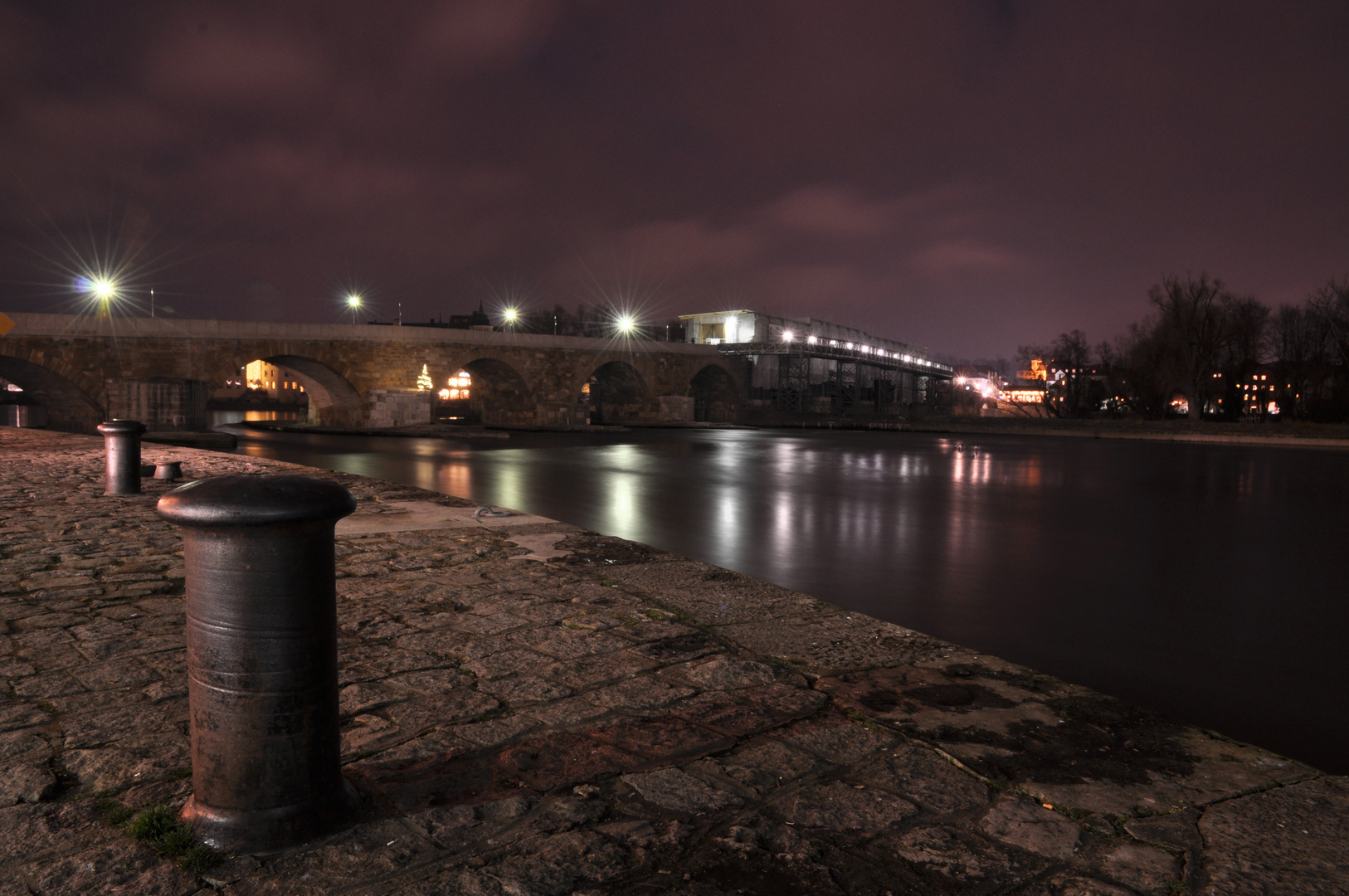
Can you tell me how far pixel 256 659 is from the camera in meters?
2.05

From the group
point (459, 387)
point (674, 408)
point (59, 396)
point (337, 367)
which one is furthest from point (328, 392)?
point (459, 387)

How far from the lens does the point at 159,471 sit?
9.88 metres

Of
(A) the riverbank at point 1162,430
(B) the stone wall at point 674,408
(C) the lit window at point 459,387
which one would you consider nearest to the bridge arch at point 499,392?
(B) the stone wall at point 674,408

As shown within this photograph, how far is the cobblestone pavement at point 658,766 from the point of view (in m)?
2.01

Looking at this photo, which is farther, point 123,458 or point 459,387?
point 459,387

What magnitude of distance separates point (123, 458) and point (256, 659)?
8.01 metres

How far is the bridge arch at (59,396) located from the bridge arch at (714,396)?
31.7 meters

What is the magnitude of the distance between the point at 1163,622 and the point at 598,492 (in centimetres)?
1043

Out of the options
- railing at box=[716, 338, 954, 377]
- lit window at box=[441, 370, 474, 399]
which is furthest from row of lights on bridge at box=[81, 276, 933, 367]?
lit window at box=[441, 370, 474, 399]

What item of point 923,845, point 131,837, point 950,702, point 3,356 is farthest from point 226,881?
point 3,356

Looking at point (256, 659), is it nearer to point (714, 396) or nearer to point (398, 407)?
point (398, 407)

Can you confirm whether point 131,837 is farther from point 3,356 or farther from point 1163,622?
point 3,356

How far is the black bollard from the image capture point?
80.0 inches

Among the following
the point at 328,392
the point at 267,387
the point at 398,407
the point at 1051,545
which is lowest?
the point at 1051,545
